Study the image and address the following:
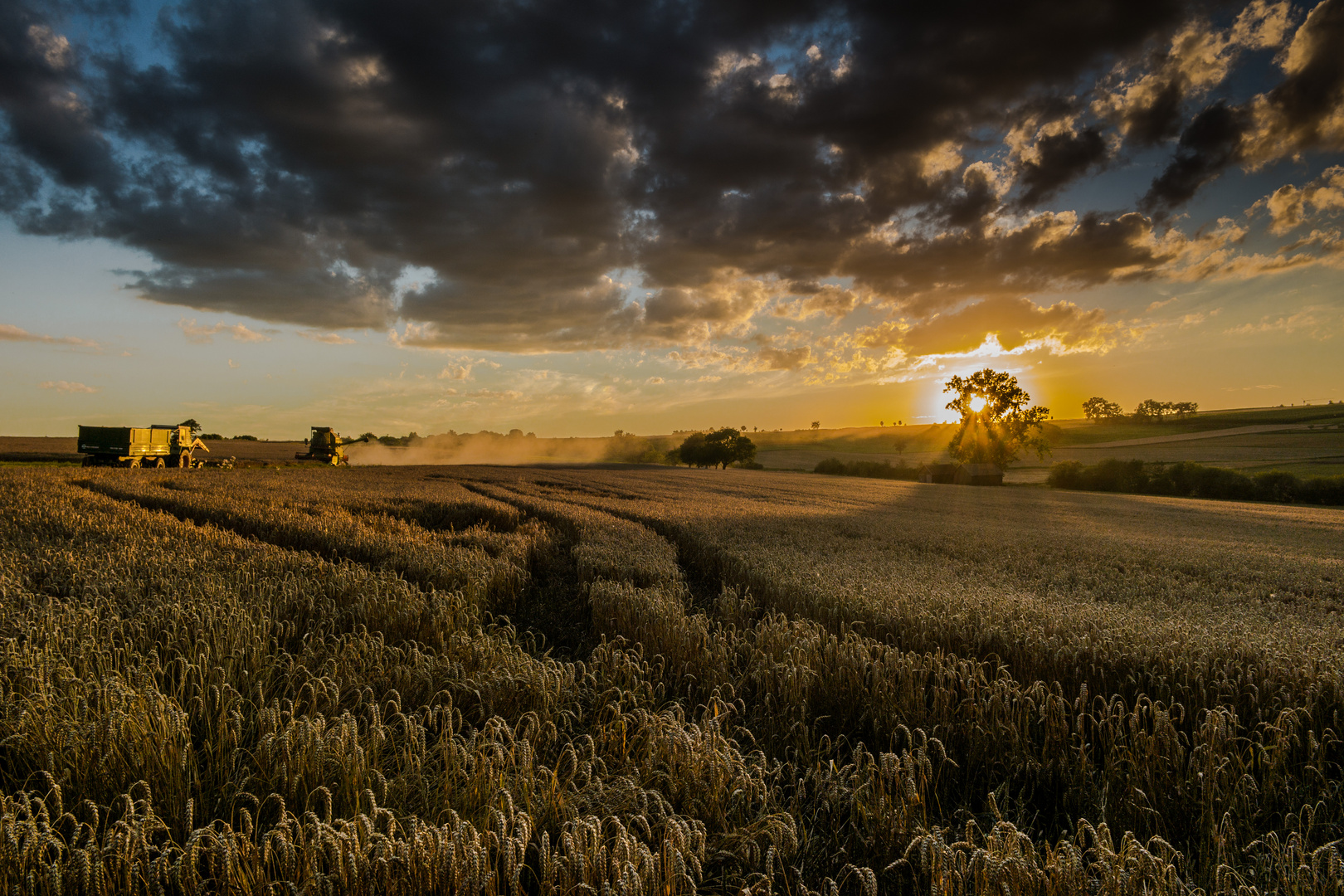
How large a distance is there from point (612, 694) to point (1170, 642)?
505 cm

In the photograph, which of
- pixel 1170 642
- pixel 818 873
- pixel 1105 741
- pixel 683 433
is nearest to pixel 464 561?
pixel 818 873

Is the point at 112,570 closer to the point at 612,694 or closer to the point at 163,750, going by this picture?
the point at 163,750

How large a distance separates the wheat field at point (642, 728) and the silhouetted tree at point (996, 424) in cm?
6277

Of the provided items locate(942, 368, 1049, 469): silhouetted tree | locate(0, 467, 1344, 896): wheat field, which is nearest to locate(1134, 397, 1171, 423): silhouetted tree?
locate(942, 368, 1049, 469): silhouetted tree

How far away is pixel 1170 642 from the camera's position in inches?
210

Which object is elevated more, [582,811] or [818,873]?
[582,811]

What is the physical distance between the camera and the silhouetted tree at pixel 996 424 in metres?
65.8

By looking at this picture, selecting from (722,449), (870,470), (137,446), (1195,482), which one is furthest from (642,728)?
(722,449)

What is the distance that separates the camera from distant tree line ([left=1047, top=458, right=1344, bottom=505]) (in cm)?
4669

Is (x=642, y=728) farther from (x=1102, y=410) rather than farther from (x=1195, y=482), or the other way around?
(x=1102, y=410)

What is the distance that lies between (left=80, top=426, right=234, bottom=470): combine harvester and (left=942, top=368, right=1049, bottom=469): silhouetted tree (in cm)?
7162

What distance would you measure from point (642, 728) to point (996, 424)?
73303 mm

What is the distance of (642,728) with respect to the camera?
363 centimetres

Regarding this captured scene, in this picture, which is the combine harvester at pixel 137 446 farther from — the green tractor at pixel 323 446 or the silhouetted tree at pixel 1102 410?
the silhouetted tree at pixel 1102 410
